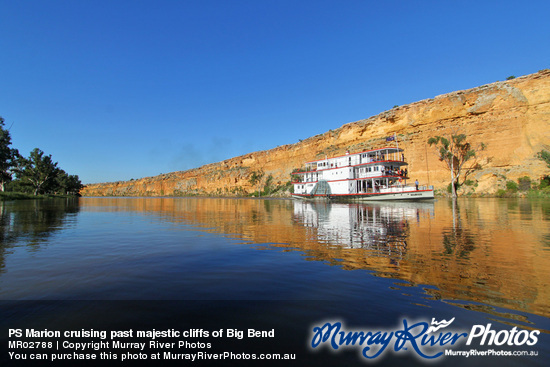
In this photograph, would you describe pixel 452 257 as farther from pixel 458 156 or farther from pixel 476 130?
pixel 476 130

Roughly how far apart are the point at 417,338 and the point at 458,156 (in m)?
60.8

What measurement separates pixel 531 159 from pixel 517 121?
7.95 metres

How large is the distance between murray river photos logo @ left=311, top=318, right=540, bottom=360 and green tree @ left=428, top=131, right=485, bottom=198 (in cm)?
5486

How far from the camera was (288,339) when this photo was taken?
331cm

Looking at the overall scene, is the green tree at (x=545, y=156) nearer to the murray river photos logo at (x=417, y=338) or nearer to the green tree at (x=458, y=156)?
the green tree at (x=458, y=156)

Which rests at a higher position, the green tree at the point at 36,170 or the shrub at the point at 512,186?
the green tree at the point at 36,170

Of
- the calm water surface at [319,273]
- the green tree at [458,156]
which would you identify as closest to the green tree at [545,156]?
the green tree at [458,156]

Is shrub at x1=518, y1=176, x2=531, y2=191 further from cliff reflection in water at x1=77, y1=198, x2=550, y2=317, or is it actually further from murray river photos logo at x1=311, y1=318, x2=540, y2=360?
murray river photos logo at x1=311, y1=318, x2=540, y2=360

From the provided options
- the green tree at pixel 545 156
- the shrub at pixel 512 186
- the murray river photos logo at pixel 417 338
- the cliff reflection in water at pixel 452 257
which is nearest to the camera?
the murray river photos logo at pixel 417 338

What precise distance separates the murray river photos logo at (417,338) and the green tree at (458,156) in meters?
54.9

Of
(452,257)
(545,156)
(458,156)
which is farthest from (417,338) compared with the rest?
(458,156)

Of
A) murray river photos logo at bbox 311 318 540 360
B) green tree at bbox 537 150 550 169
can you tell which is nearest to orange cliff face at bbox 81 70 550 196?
green tree at bbox 537 150 550 169

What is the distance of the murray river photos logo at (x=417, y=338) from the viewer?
129 inches

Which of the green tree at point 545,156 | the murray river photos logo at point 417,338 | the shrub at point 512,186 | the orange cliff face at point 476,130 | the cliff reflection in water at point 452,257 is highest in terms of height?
the orange cliff face at point 476,130
